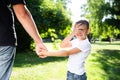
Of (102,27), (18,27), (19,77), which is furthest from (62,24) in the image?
(102,27)

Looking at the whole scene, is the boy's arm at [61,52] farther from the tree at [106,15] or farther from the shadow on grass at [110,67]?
the tree at [106,15]

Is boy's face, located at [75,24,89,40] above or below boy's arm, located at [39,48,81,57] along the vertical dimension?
above

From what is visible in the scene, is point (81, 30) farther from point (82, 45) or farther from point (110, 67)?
point (110, 67)

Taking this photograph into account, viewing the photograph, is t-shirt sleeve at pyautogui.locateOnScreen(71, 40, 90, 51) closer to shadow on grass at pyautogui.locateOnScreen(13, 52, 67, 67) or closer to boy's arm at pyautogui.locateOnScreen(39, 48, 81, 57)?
boy's arm at pyautogui.locateOnScreen(39, 48, 81, 57)

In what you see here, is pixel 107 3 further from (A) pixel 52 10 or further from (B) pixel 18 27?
(B) pixel 18 27

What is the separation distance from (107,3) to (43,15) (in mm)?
20723

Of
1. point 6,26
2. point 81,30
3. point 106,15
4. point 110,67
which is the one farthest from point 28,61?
point 106,15

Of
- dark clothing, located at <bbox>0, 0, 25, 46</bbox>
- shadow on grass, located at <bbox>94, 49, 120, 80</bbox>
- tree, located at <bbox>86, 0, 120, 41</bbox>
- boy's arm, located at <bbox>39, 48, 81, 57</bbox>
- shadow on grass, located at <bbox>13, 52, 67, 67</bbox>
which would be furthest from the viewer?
tree, located at <bbox>86, 0, 120, 41</bbox>

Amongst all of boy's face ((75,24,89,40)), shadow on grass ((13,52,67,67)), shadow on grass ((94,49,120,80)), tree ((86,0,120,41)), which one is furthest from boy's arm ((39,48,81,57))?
tree ((86,0,120,41))

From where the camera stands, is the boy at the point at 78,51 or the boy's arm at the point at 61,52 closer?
the boy's arm at the point at 61,52

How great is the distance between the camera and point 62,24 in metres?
26.4

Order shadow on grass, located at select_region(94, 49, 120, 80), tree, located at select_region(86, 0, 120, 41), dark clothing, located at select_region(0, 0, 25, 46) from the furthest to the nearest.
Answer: tree, located at select_region(86, 0, 120, 41), shadow on grass, located at select_region(94, 49, 120, 80), dark clothing, located at select_region(0, 0, 25, 46)

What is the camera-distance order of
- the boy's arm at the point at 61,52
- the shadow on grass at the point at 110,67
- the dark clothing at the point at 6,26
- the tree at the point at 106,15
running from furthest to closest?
the tree at the point at 106,15 < the shadow on grass at the point at 110,67 < the boy's arm at the point at 61,52 < the dark clothing at the point at 6,26

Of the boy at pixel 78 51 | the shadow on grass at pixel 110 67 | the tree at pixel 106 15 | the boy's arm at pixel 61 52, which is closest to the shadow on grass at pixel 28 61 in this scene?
the shadow on grass at pixel 110 67
